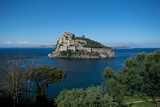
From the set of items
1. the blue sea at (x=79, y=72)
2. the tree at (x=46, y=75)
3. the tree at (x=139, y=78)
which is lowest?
the blue sea at (x=79, y=72)

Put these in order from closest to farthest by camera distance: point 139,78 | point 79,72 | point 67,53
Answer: point 139,78, point 79,72, point 67,53

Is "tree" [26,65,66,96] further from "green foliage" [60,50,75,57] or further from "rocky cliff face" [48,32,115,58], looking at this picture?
"green foliage" [60,50,75,57]

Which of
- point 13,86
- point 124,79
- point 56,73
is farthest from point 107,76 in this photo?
point 56,73

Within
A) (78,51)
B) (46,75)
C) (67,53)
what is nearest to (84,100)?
(46,75)

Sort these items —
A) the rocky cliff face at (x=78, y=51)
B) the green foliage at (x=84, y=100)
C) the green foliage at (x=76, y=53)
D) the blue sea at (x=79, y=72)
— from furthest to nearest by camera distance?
the green foliage at (x=76, y=53)
the rocky cliff face at (x=78, y=51)
the blue sea at (x=79, y=72)
the green foliage at (x=84, y=100)

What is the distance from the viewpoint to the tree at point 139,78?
12680mm

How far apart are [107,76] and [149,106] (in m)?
7.50

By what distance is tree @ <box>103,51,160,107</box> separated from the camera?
41.6 feet

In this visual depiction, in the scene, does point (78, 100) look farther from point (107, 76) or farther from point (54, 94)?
point (54, 94)

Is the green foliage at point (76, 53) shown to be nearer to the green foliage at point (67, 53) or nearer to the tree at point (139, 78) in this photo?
the green foliage at point (67, 53)

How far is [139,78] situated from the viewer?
13.2 metres

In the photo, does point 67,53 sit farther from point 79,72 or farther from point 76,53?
point 79,72

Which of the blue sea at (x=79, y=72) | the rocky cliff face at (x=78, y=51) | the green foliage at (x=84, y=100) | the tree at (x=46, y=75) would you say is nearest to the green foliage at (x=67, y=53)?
the rocky cliff face at (x=78, y=51)

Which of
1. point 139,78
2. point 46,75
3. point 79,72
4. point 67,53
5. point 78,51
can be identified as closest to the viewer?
point 139,78
